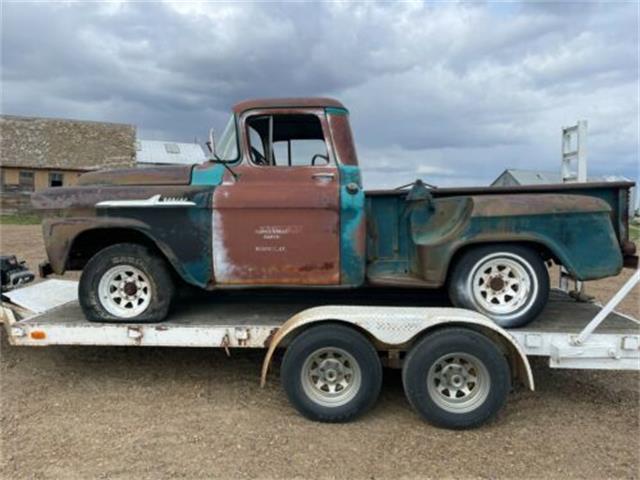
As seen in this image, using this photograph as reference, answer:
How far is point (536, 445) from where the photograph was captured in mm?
3859

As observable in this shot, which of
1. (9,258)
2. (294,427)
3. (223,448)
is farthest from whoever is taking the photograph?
(9,258)

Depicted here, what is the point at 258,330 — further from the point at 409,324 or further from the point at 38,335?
the point at 38,335

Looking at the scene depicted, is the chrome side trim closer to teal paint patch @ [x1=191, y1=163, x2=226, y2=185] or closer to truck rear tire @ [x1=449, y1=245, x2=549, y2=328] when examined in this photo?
teal paint patch @ [x1=191, y1=163, x2=226, y2=185]

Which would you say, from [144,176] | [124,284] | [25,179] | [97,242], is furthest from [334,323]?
[25,179]

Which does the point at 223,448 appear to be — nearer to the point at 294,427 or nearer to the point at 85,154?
the point at 294,427

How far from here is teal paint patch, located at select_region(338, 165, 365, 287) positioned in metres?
4.51

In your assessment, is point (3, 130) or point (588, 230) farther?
point (3, 130)

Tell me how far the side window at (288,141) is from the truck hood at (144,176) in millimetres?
631

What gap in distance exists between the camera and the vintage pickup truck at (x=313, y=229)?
14.2 ft

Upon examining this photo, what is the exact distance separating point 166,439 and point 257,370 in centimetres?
152

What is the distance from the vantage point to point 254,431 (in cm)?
399

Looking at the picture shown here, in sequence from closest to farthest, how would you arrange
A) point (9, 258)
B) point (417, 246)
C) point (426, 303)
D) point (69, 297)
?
1. point (417, 246)
2. point (426, 303)
3. point (69, 297)
4. point (9, 258)

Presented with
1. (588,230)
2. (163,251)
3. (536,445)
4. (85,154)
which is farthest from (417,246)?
(85,154)

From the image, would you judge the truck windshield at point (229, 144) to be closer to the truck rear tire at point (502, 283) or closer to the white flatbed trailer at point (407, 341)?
the white flatbed trailer at point (407, 341)
